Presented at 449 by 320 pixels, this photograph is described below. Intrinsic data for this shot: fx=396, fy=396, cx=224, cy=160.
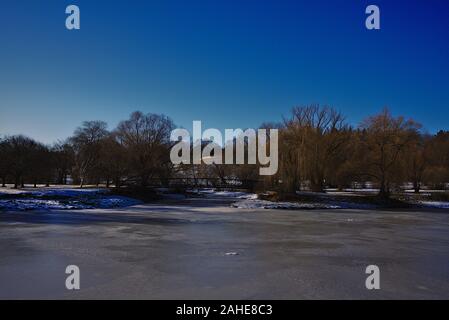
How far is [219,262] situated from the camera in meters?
7.73

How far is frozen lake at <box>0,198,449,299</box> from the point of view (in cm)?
568

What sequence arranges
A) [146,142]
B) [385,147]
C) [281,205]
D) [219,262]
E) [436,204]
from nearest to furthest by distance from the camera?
1. [219,262]
2. [281,205]
3. [436,204]
4. [385,147]
5. [146,142]

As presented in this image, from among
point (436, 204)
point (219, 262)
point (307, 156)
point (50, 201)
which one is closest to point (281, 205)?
point (307, 156)

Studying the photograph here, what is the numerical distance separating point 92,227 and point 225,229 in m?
4.52

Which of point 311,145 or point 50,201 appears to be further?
point 311,145

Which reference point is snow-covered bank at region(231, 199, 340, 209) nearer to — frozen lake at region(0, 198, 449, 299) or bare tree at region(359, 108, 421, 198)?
bare tree at region(359, 108, 421, 198)

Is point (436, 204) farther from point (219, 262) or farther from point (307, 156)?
point (219, 262)

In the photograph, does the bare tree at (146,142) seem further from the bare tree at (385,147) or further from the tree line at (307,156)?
the bare tree at (385,147)

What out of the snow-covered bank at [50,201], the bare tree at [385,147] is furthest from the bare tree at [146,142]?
the bare tree at [385,147]

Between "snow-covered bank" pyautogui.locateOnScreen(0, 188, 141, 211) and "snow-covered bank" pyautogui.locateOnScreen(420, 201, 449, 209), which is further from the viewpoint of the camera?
"snow-covered bank" pyautogui.locateOnScreen(420, 201, 449, 209)

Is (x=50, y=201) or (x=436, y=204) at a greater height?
(x=50, y=201)

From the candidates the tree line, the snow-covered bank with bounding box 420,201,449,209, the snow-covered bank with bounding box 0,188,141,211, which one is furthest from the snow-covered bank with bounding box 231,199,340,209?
the snow-covered bank with bounding box 0,188,141,211
